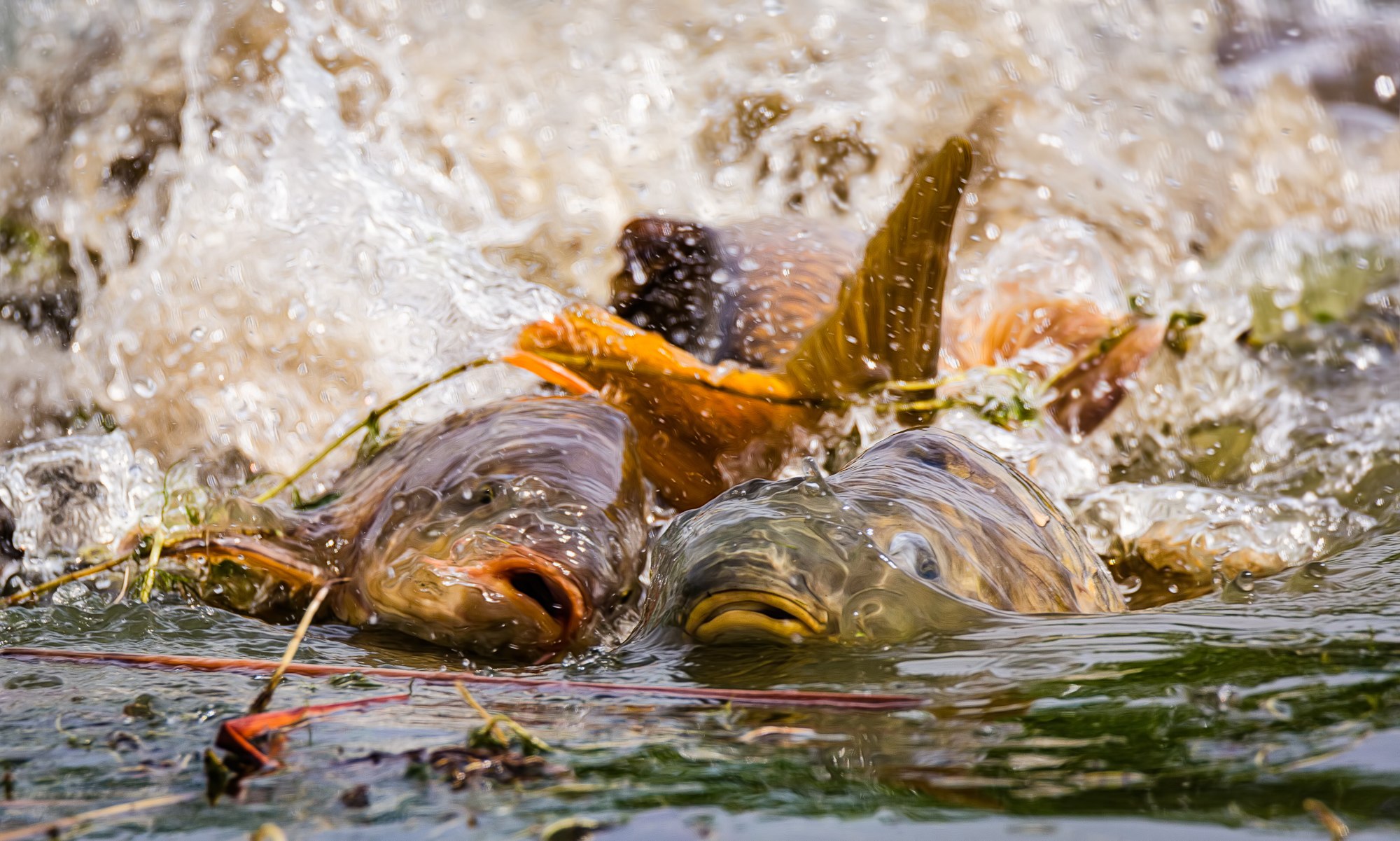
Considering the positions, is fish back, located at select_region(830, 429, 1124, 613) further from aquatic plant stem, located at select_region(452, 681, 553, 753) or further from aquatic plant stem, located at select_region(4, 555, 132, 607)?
aquatic plant stem, located at select_region(4, 555, 132, 607)

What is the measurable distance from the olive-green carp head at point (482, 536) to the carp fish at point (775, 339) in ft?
0.67

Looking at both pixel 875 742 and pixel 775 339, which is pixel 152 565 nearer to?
pixel 875 742

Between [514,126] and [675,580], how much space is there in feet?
13.4

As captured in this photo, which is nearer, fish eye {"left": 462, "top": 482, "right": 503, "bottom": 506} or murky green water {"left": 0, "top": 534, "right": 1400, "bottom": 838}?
murky green water {"left": 0, "top": 534, "right": 1400, "bottom": 838}

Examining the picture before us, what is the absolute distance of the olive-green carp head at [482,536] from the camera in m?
2.00

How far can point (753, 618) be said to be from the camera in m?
1.60

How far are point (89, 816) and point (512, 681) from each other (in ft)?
1.87

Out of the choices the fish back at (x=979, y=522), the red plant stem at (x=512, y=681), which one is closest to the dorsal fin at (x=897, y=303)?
the fish back at (x=979, y=522)

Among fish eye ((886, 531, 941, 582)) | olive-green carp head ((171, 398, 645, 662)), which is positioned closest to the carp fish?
olive-green carp head ((171, 398, 645, 662))

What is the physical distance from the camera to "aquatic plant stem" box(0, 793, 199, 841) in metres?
1.04

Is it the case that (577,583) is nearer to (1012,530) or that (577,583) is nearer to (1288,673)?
(1012,530)

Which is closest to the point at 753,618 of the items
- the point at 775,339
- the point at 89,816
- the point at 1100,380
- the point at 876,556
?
the point at 876,556

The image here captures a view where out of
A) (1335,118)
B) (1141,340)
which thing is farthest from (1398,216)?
(1141,340)

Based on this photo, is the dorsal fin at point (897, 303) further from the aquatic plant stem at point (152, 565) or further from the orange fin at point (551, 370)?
the aquatic plant stem at point (152, 565)
